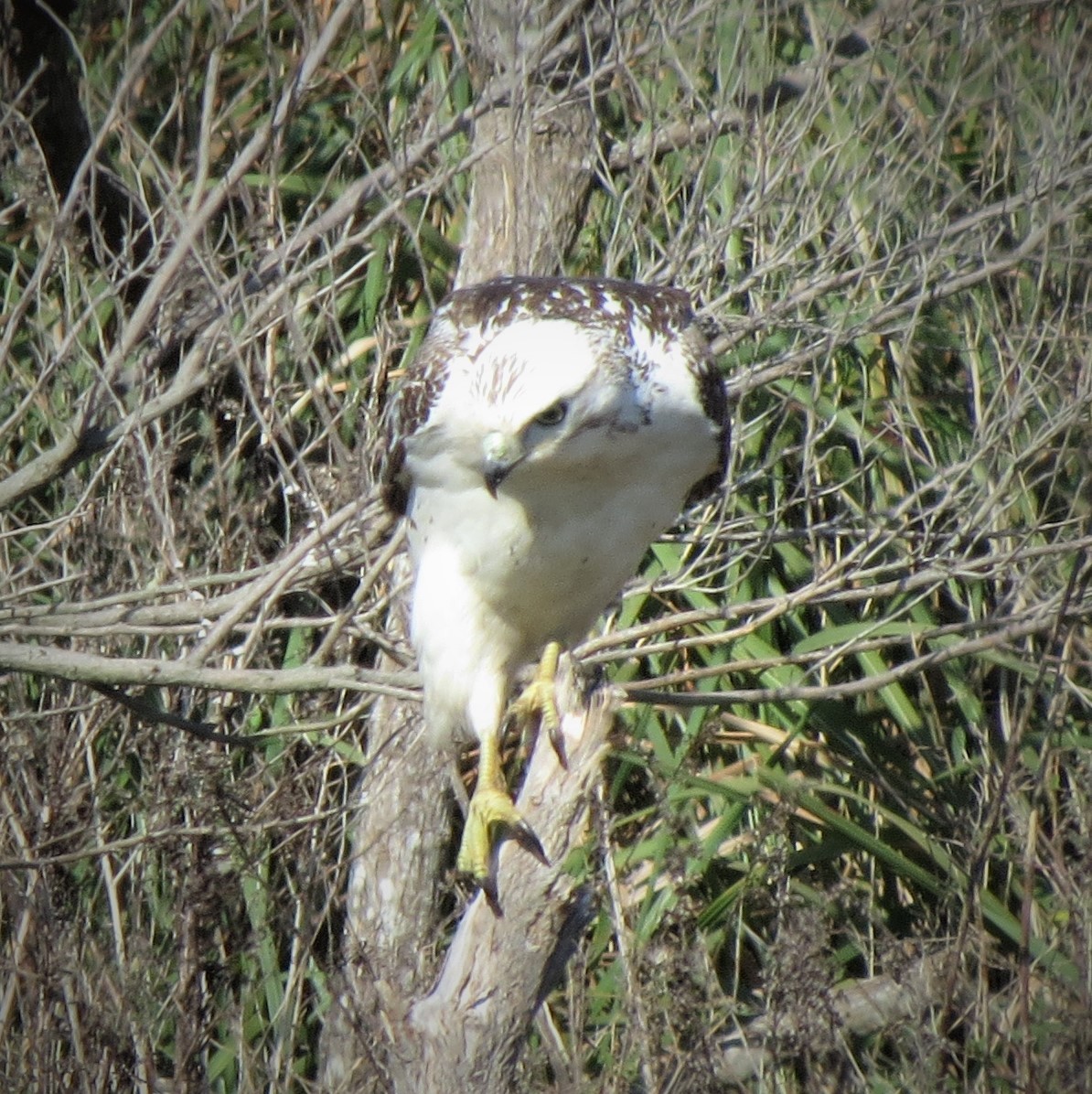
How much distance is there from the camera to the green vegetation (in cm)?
346

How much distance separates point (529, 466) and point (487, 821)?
0.76 metres

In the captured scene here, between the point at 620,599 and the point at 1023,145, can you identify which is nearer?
the point at 1023,145

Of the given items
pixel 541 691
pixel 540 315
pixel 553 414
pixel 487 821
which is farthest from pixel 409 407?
pixel 487 821

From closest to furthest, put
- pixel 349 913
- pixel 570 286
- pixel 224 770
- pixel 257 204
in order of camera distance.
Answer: pixel 570 286, pixel 224 770, pixel 257 204, pixel 349 913

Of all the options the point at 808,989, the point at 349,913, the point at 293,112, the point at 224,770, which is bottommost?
the point at 349,913

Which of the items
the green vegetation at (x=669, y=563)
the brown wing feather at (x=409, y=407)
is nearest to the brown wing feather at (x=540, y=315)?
the brown wing feather at (x=409, y=407)

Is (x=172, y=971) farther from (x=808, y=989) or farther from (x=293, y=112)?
(x=293, y=112)

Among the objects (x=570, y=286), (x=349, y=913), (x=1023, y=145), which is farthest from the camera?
(x=349, y=913)

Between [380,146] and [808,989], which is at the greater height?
[380,146]

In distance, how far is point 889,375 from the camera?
16.3 ft

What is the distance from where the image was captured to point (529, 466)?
3.15 metres

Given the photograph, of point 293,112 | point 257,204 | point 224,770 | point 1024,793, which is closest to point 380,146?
point 257,204

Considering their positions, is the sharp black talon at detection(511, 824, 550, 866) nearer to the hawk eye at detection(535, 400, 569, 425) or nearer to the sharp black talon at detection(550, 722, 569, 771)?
the sharp black talon at detection(550, 722, 569, 771)

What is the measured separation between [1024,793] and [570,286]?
85.8 inches
